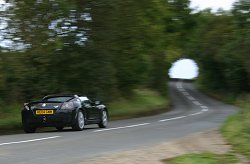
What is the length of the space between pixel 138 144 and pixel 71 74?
13346 millimetres

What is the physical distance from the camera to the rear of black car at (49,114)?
17.0 metres

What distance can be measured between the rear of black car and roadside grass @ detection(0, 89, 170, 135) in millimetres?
1990

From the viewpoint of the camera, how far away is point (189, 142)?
12.3 meters

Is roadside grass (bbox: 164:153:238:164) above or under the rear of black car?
above

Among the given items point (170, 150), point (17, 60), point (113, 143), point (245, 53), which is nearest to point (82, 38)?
point (17, 60)

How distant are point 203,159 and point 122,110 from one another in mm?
21447

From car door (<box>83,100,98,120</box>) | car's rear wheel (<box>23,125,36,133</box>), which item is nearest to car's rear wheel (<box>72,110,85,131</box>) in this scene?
car door (<box>83,100,98,120</box>)

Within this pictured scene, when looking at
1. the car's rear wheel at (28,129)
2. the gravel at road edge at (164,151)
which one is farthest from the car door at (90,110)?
the gravel at road edge at (164,151)

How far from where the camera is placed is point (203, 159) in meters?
9.41

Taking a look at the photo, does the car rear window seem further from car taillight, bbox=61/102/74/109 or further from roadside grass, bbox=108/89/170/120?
roadside grass, bbox=108/89/170/120

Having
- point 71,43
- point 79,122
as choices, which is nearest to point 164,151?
point 79,122

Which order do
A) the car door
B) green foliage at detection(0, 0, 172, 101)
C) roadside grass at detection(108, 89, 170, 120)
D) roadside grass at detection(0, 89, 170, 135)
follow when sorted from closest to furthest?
the car door, roadside grass at detection(0, 89, 170, 135), green foliage at detection(0, 0, 172, 101), roadside grass at detection(108, 89, 170, 120)

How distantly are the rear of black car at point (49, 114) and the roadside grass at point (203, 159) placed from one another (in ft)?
25.5

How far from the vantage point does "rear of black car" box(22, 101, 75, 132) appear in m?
17.0
